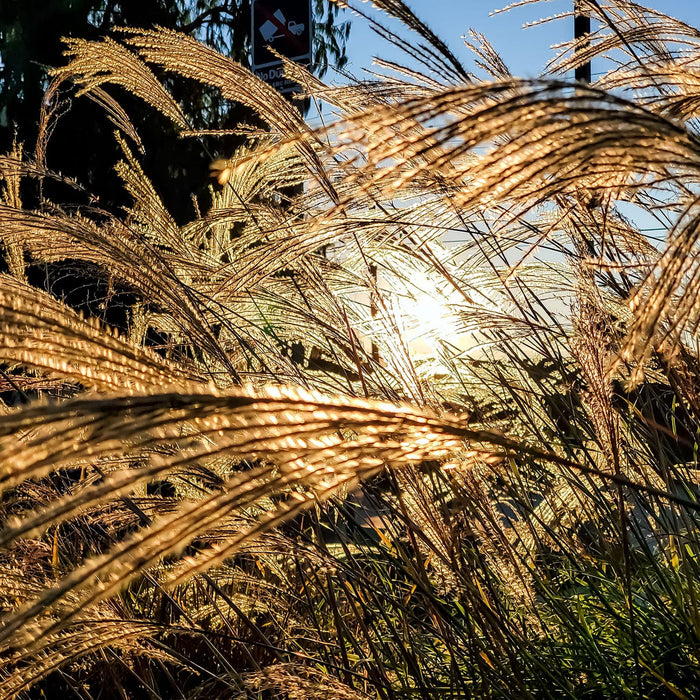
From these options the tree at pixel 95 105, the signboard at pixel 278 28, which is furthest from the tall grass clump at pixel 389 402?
the tree at pixel 95 105

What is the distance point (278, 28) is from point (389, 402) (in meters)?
7.49

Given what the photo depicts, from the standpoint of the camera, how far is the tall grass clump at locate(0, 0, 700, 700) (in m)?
0.63

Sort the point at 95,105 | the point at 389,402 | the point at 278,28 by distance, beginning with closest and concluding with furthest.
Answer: the point at 389,402 < the point at 278,28 < the point at 95,105

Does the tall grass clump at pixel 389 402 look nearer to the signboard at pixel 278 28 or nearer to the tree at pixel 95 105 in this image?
the signboard at pixel 278 28

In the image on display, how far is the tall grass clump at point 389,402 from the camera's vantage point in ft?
2.07

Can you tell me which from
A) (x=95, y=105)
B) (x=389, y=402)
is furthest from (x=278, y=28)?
(x=389, y=402)

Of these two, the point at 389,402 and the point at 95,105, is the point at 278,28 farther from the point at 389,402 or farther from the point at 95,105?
the point at 389,402

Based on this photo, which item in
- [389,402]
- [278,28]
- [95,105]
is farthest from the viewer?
[95,105]

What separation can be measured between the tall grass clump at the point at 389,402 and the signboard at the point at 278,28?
5142 mm

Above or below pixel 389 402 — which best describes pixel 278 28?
A: above

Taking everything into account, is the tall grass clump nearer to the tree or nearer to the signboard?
the signboard

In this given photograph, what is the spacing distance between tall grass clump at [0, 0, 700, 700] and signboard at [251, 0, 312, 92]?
5142 mm

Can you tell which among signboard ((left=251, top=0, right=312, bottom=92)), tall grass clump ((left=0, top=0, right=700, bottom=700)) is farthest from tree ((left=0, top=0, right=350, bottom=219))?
tall grass clump ((left=0, top=0, right=700, bottom=700))

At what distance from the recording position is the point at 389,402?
0.74m
